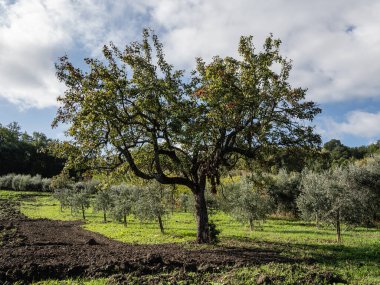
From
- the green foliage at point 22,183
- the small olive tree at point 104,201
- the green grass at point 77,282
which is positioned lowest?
the green grass at point 77,282

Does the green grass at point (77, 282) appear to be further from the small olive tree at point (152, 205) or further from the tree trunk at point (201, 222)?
the small olive tree at point (152, 205)

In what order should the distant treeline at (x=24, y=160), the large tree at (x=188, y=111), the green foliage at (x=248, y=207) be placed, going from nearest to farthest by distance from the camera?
the large tree at (x=188, y=111) < the green foliage at (x=248, y=207) < the distant treeline at (x=24, y=160)

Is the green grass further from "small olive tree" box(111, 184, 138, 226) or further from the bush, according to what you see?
the bush

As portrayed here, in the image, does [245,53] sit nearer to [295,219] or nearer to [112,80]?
[112,80]

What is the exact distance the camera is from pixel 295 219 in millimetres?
54594

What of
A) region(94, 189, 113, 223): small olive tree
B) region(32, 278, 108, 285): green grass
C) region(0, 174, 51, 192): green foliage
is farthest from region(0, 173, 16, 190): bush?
region(32, 278, 108, 285): green grass

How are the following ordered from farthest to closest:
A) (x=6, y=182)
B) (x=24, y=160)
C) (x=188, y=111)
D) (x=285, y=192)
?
(x=24, y=160), (x=6, y=182), (x=285, y=192), (x=188, y=111)

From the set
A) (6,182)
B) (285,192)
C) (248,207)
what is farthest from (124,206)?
(6,182)

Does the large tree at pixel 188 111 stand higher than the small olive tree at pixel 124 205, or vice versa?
the large tree at pixel 188 111

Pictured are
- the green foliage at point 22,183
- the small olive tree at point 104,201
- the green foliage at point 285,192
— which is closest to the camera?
the small olive tree at point 104,201

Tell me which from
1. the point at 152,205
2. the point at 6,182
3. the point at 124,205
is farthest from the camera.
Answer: the point at 6,182

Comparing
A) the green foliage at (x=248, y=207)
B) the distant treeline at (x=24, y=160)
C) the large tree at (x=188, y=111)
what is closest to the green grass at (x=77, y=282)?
the large tree at (x=188, y=111)

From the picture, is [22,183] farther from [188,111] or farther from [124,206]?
[188,111]

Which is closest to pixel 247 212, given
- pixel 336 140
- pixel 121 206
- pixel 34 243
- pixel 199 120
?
pixel 121 206
